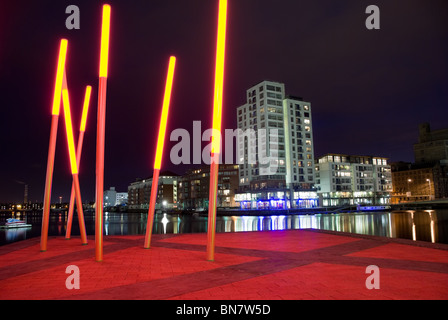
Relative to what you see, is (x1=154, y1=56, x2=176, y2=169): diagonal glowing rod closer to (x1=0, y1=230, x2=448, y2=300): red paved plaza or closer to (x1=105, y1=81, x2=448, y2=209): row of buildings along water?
(x1=0, y1=230, x2=448, y2=300): red paved plaza

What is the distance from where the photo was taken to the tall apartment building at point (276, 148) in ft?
333

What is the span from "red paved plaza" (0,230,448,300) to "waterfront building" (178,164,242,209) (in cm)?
10921

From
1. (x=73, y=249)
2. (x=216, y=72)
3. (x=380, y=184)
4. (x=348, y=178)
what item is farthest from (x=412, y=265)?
(x=380, y=184)

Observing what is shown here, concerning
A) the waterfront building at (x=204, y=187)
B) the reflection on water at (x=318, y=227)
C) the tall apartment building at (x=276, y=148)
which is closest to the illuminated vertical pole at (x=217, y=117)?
the reflection on water at (x=318, y=227)

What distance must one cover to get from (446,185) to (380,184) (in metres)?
48.7

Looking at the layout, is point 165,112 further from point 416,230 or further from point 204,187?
point 204,187

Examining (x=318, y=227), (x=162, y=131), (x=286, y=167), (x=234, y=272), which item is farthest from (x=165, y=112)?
(x=286, y=167)

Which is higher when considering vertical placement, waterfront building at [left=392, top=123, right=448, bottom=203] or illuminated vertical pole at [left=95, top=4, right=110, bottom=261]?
waterfront building at [left=392, top=123, right=448, bottom=203]

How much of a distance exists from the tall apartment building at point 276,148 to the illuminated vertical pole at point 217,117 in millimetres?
89465

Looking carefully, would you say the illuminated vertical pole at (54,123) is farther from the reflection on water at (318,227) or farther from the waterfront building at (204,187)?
the waterfront building at (204,187)

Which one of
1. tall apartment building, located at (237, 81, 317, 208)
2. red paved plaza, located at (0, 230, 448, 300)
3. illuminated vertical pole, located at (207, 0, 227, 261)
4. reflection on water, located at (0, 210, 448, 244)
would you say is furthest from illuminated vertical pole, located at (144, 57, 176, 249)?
tall apartment building, located at (237, 81, 317, 208)

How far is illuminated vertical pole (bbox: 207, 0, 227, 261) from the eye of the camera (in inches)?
417
